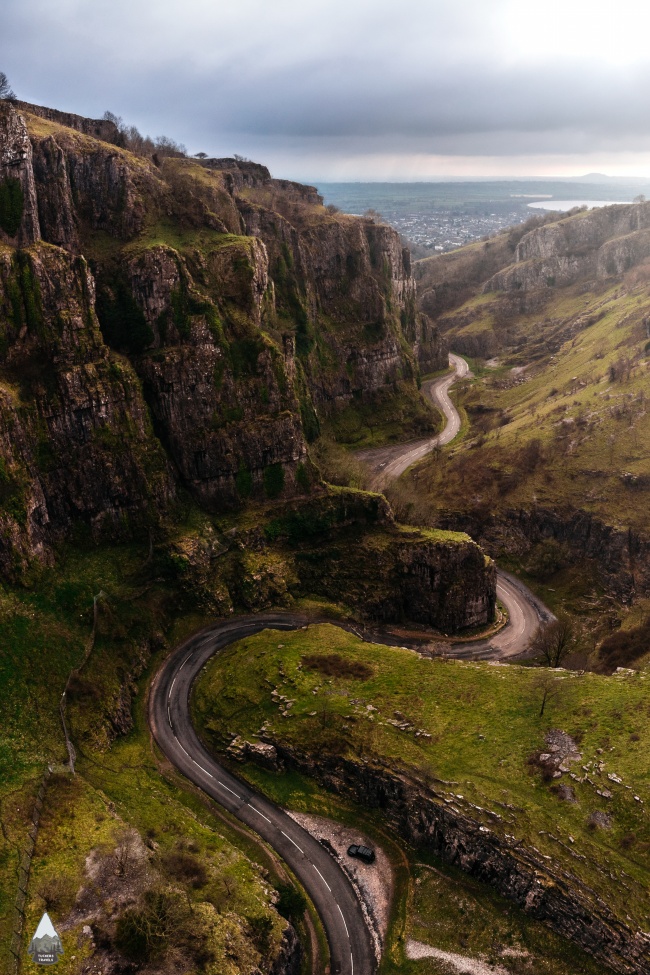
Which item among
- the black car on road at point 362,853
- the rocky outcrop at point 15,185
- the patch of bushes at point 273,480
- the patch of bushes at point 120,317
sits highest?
the rocky outcrop at point 15,185

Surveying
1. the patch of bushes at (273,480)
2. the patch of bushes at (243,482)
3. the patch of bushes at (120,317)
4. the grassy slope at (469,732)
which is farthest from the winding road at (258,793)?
the patch of bushes at (120,317)

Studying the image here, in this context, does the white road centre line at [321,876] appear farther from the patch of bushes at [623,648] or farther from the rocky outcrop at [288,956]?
the patch of bushes at [623,648]

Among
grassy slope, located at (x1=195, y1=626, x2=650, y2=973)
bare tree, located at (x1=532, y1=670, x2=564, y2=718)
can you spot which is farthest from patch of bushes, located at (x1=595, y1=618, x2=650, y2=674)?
bare tree, located at (x1=532, y1=670, x2=564, y2=718)

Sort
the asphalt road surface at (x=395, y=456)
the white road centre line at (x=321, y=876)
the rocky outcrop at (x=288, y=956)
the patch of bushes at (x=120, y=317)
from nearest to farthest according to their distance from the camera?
the rocky outcrop at (x=288, y=956) < the white road centre line at (x=321, y=876) < the patch of bushes at (x=120, y=317) < the asphalt road surface at (x=395, y=456)

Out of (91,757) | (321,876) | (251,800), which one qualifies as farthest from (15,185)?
(321,876)

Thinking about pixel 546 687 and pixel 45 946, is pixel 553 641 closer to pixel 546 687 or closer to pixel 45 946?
pixel 546 687

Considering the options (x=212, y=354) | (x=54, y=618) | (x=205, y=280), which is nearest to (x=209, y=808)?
(x=54, y=618)

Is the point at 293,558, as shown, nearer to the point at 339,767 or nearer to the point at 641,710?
the point at 339,767
